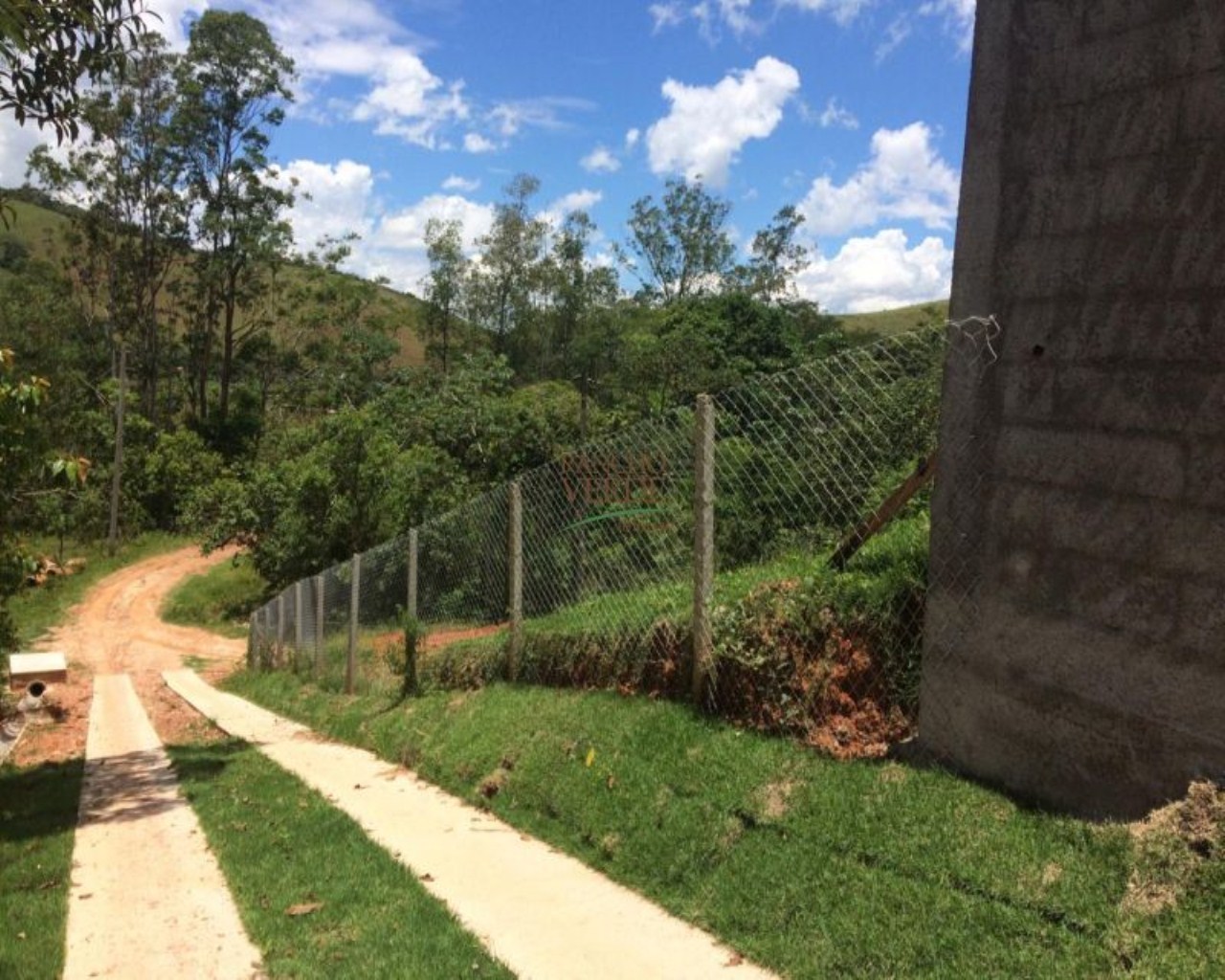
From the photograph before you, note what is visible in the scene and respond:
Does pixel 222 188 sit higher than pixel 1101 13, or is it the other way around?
pixel 222 188

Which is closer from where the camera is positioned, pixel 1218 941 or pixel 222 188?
pixel 1218 941

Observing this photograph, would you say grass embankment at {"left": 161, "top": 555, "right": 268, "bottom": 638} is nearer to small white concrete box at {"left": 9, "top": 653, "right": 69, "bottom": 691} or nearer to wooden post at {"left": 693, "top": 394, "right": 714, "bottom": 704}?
small white concrete box at {"left": 9, "top": 653, "right": 69, "bottom": 691}

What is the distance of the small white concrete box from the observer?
16.2 m

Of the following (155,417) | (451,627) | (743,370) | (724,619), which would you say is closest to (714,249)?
(743,370)

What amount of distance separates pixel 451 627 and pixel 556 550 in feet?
8.20

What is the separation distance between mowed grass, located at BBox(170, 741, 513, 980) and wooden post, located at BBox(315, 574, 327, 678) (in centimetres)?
499

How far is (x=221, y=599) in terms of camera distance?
1251 inches

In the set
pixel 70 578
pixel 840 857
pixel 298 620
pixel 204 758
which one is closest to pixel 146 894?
pixel 840 857

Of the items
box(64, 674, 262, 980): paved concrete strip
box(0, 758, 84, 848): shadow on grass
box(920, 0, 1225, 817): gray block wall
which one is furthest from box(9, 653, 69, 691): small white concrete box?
box(920, 0, 1225, 817): gray block wall

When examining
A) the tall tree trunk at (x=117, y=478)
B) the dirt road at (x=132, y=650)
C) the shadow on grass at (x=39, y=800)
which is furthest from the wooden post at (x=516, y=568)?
the tall tree trunk at (x=117, y=478)

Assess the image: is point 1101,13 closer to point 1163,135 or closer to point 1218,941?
point 1163,135

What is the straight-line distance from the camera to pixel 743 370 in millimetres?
30422

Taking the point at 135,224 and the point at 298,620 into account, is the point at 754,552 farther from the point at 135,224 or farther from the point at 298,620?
the point at 135,224

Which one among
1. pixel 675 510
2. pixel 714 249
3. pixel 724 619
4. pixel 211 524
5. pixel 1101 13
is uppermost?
pixel 714 249
